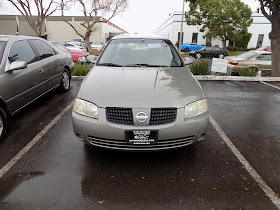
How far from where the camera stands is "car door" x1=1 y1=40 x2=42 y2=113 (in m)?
3.53

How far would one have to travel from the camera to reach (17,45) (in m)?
4.09

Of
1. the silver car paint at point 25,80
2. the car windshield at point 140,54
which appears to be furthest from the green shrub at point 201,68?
the silver car paint at point 25,80

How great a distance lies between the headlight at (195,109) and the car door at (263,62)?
859 cm

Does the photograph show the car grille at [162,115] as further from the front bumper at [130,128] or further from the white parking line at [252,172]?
the white parking line at [252,172]

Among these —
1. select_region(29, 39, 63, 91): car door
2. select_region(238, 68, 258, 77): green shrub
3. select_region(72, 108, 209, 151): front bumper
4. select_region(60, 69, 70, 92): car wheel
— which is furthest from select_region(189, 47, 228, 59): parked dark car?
select_region(72, 108, 209, 151): front bumper

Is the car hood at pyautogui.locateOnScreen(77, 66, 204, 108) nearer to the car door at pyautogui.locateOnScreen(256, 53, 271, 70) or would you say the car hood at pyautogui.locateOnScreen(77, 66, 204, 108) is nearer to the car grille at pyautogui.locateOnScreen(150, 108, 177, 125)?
the car grille at pyautogui.locateOnScreen(150, 108, 177, 125)

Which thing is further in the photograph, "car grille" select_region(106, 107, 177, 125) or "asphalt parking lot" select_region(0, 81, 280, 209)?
"car grille" select_region(106, 107, 177, 125)

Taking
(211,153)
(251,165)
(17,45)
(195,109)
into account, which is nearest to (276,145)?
(251,165)

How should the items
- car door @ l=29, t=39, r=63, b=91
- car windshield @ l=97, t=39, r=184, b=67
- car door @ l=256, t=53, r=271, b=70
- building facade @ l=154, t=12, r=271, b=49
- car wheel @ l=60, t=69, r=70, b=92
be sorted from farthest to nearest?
building facade @ l=154, t=12, r=271, b=49
car door @ l=256, t=53, r=271, b=70
car wheel @ l=60, t=69, r=70, b=92
car door @ l=29, t=39, r=63, b=91
car windshield @ l=97, t=39, r=184, b=67

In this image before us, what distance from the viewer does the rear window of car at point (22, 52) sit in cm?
386

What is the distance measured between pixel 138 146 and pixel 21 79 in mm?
2619

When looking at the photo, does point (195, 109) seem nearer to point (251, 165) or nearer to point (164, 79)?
point (164, 79)

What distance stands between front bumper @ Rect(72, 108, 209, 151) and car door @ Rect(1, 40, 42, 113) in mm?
1599

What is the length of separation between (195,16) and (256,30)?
1295 cm
